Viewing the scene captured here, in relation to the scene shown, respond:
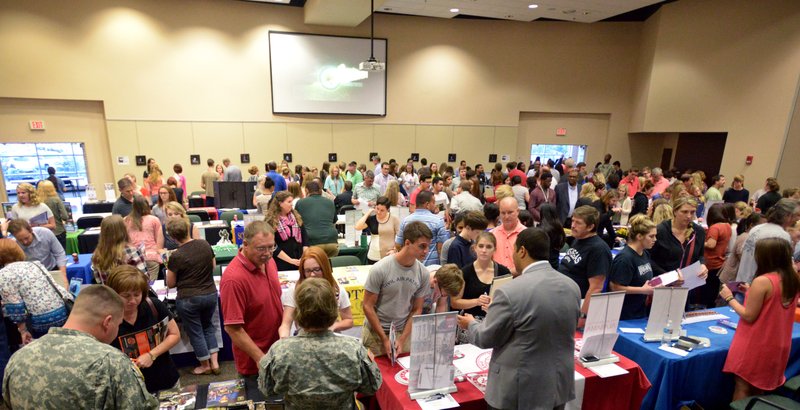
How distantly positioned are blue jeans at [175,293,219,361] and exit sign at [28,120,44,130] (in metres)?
9.15

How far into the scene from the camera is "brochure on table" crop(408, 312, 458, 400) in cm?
205

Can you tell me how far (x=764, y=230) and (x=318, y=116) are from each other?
32.4ft

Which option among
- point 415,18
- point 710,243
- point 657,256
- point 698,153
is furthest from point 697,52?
point 657,256

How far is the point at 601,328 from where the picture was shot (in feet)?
8.07

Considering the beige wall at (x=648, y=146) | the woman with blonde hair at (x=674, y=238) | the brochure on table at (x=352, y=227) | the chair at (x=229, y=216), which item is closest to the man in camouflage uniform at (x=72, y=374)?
the brochure on table at (x=352, y=227)

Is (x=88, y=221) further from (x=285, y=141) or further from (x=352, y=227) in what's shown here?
(x=285, y=141)

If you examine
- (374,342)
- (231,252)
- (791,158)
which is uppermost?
(791,158)

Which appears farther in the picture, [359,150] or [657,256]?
[359,150]

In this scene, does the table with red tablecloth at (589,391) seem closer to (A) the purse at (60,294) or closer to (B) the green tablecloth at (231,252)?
(A) the purse at (60,294)

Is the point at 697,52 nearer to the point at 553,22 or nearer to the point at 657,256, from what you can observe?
the point at 553,22

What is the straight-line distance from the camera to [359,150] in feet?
38.4

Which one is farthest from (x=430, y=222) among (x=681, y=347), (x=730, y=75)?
(x=730, y=75)

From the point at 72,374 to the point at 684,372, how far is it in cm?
349

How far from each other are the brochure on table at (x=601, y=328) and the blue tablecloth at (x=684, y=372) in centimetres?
41
